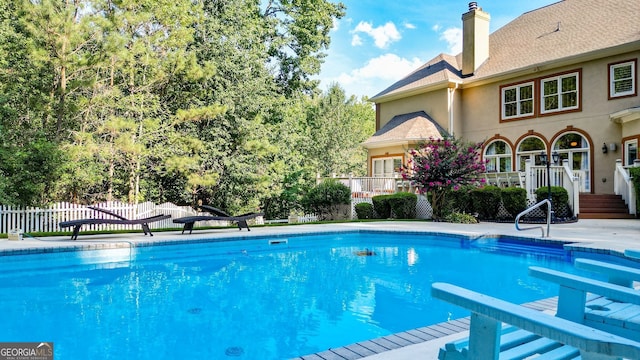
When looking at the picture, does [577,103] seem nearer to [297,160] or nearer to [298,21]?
[297,160]

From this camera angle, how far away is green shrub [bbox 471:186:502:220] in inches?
603

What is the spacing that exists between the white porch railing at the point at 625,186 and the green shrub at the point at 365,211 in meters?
9.02

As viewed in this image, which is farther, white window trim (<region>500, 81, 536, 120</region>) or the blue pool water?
white window trim (<region>500, 81, 536, 120</region>)

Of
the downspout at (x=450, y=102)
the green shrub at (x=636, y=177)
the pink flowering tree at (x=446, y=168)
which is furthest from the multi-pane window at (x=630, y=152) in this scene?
the downspout at (x=450, y=102)

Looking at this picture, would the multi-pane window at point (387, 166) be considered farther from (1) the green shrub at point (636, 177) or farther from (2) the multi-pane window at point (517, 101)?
(1) the green shrub at point (636, 177)

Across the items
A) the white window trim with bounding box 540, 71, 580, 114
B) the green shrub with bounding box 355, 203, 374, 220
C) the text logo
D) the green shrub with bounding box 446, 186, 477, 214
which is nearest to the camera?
the text logo

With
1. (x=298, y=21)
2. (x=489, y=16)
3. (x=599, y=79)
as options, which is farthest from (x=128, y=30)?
(x=599, y=79)

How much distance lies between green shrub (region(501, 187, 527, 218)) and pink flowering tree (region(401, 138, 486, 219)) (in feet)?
3.01

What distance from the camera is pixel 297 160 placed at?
68.5 ft

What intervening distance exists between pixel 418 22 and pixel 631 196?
20103mm

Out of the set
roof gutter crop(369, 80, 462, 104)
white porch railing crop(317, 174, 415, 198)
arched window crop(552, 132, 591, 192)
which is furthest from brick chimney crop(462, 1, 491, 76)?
white porch railing crop(317, 174, 415, 198)

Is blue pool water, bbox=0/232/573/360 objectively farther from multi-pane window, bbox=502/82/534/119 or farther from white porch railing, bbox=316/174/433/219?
multi-pane window, bbox=502/82/534/119

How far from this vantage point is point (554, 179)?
15180mm

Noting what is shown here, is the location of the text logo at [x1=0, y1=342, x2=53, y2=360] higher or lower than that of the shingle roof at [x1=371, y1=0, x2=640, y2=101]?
lower
